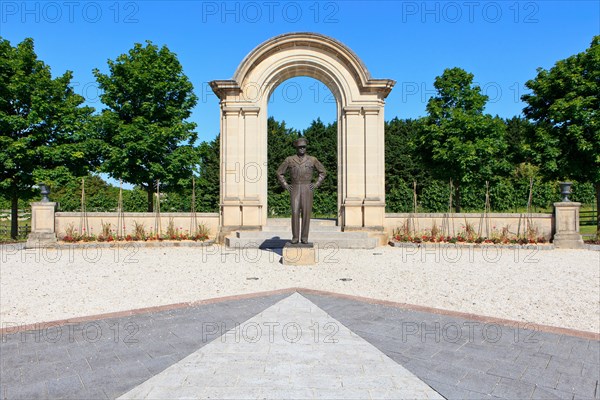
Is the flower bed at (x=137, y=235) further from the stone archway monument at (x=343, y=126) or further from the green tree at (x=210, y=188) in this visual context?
the green tree at (x=210, y=188)

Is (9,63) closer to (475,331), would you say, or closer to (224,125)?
(224,125)

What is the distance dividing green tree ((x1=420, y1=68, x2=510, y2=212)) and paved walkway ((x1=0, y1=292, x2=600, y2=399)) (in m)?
18.3

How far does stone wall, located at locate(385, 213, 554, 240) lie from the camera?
48.0 feet

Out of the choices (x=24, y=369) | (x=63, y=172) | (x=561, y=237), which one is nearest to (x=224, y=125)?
(x=63, y=172)

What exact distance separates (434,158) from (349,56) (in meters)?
10.0

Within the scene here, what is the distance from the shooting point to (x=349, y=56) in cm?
1507

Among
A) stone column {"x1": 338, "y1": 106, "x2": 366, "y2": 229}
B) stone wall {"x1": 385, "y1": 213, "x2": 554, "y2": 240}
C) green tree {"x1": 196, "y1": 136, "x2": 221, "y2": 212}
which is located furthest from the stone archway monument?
green tree {"x1": 196, "y1": 136, "x2": 221, "y2": 212}

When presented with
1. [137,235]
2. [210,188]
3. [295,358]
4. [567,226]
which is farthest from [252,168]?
Answer: [210,188]

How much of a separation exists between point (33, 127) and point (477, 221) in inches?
782

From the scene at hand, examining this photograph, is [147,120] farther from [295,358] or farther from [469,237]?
[295,358]

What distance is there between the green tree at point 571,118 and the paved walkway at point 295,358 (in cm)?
1490

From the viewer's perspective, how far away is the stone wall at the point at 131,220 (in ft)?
49.2

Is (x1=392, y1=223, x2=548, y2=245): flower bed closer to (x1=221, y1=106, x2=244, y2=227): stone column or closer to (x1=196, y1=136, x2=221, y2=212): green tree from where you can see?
(x1=221, y1=106, x2=244, y2=227): stone column

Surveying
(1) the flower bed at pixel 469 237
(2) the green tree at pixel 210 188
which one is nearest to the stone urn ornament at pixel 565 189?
(1) the flower bed at pixel 469 237
